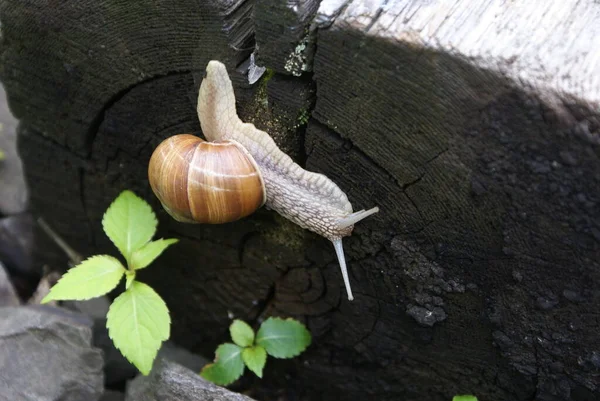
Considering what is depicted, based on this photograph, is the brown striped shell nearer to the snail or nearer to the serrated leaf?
the snail

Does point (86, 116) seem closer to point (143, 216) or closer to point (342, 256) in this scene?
point (143, 216)

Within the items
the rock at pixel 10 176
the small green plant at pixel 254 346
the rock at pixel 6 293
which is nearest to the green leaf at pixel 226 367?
the small green plant at pixel 254 346

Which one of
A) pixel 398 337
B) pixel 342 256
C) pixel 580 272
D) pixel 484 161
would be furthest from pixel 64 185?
pixel 580 272

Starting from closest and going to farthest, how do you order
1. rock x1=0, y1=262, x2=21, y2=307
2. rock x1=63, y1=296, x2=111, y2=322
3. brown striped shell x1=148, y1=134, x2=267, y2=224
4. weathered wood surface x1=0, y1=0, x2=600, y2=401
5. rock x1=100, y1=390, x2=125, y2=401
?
weathered wood surface x1=0, y1=0, x2=600, y2=401 < brown striped shell x1=148, y1=134, x2=267, y2=224 < rock x1=100, y1=390, x2=125, y2=401 < rock x1=0, y1=262, x2=21, y2=307 < rock x1=63, y1=296, x2=111, y2=322

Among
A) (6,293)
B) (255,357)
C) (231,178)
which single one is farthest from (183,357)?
(231,178)

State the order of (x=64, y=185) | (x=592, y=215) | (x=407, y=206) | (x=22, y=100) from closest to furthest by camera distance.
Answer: (x=592, y=215) < (x=407, y=206) < (x=22, y=100) < (x=64, y=185)

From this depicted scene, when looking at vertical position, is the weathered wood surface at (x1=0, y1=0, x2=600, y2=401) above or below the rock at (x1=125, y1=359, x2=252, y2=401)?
above

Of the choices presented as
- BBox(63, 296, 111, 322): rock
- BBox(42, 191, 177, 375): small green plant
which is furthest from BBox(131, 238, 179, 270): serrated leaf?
BBox(63, 296, 111, 322): rock
